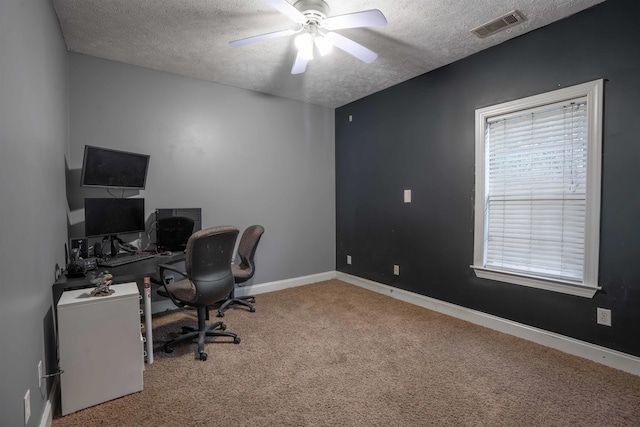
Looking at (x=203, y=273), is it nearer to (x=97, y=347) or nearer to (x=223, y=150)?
(x=97, y=347)

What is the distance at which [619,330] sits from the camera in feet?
7.27

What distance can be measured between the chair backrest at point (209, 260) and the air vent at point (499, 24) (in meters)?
2.69

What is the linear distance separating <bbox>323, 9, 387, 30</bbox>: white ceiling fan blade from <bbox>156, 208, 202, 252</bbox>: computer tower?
7.79ft

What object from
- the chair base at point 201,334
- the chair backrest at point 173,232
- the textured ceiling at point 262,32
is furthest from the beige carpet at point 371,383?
the textured ceiling at point 262,32

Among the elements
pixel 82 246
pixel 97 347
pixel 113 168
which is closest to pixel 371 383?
pixel 97 347

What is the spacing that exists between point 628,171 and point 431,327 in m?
2.00

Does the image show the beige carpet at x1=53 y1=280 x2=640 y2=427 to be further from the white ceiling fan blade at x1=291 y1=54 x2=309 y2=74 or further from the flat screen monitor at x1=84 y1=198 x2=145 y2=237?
the white ceiling fan blade at x1=291 y1=54 x2=309 y2=74

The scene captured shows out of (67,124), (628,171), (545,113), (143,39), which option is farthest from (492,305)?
(67,124)

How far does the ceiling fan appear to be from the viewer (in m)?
1.93

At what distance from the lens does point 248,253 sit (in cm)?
336

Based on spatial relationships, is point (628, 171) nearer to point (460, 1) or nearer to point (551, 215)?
point (551, 215)

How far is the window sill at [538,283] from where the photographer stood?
2.36 metres

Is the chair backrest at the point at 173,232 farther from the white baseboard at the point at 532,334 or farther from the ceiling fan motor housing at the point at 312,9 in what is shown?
the white baseboard at the point at 532,334

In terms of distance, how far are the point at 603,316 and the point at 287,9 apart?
3.19 metres
